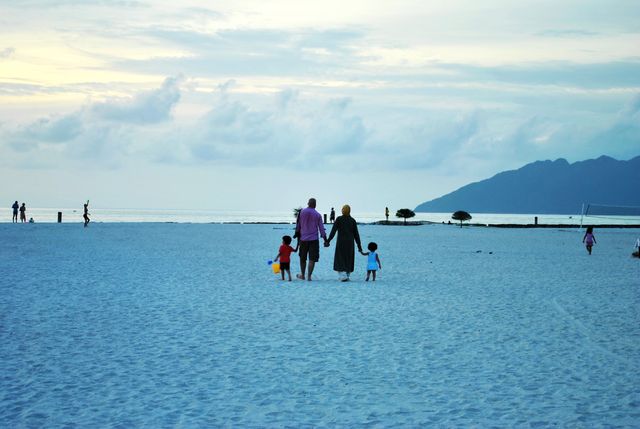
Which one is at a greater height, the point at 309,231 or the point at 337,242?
the point at 309,231

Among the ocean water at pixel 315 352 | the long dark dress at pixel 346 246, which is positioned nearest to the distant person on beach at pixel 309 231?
the long dark dress at pixel 346 246

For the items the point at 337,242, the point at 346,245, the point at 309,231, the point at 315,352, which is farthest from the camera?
the point at 309,231

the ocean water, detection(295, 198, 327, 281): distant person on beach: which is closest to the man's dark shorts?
detection(295, 198, 327, 281): distant person on beach

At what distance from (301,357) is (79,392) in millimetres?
2445

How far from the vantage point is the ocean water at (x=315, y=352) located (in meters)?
6.29

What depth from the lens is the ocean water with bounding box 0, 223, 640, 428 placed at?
6.29m

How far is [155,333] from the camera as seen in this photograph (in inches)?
390

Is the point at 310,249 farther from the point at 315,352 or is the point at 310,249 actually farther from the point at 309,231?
the point at 315,352

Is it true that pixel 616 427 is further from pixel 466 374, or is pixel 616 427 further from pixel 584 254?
pixel 584 254

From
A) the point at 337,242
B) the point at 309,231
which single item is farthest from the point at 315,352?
the point at 309,231

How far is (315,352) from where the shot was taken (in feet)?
28.6

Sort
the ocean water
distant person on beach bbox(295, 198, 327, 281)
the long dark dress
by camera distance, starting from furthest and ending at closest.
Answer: distant person on beach bbox(295, 198, 327, 281) → the long dark dress → the ocean water

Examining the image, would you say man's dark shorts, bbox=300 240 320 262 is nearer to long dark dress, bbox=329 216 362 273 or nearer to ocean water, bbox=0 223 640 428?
long dark dress, bbox=329 216 362 273

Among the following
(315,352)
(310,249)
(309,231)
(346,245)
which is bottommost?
(315,352)
